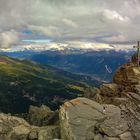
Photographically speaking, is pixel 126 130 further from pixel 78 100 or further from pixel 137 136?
pixel 78 100

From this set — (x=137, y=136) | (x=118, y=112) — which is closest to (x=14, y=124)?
(x=118, y=112)

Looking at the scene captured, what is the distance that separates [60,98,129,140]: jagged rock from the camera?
51.8 m

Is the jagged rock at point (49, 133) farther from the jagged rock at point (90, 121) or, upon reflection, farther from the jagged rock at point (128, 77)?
the jagged rock at point (128, 77)

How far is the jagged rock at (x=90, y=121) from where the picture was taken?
170ft

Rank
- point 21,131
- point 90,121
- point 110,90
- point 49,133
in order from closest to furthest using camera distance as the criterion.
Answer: point 90,121 → point 49,133 → point 21,131 → point 110,90

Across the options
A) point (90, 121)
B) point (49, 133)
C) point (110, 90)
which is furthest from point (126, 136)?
point (110, 90)

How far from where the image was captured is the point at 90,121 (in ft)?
180

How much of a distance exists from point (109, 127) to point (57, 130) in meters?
11.2

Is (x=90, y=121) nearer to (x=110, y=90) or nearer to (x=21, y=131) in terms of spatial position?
(x=21, y=131)

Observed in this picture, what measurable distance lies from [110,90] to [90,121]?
24.9m

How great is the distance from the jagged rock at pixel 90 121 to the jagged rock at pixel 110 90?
17.8 m

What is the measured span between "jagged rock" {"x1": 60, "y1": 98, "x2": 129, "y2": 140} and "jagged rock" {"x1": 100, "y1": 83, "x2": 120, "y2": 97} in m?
17.8

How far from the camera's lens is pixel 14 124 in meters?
67.1

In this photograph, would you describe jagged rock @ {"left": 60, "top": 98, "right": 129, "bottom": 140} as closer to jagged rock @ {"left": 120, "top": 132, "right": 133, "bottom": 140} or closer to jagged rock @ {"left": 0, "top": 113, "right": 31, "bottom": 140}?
jagged rock @ {"left": 120, "top": 132, "right": 133, "bottom": 140}
